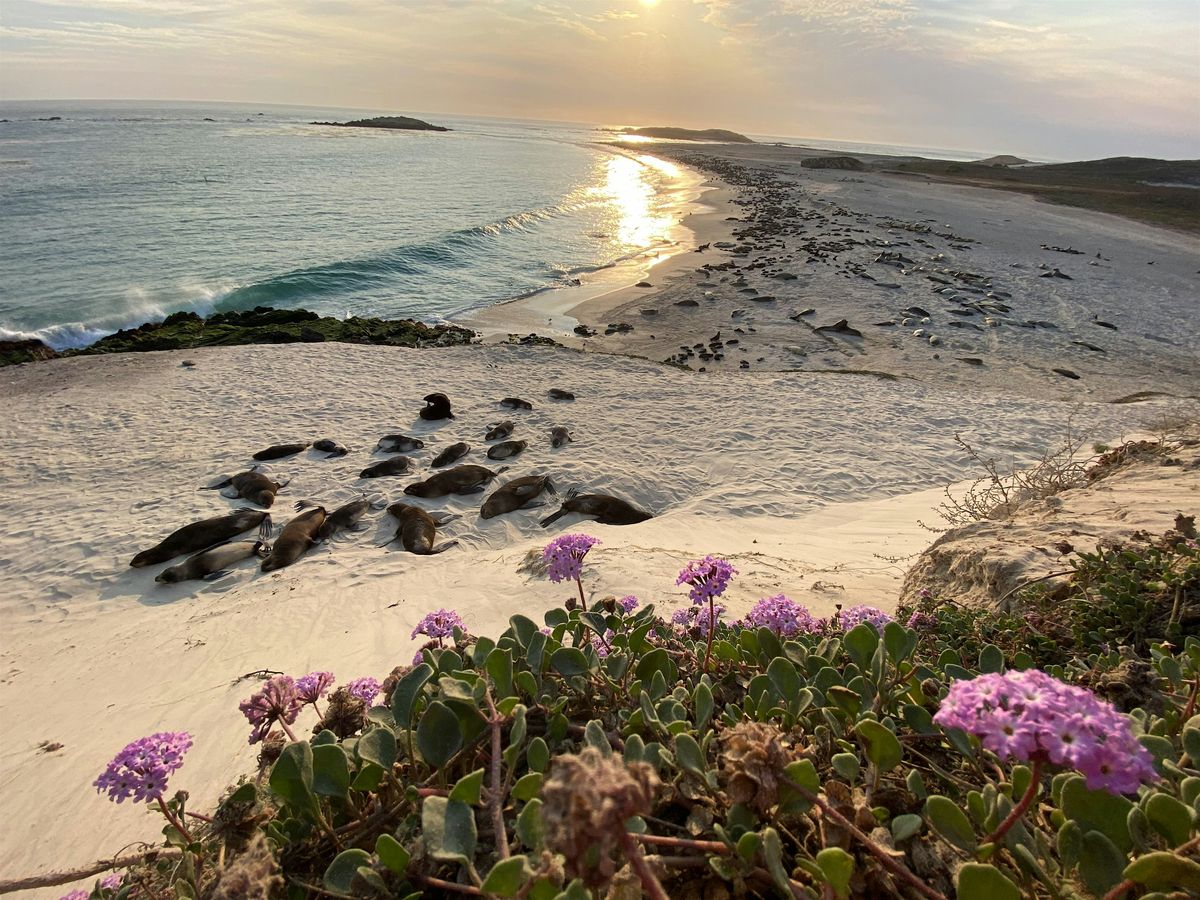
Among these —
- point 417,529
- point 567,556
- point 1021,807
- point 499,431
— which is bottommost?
point 417,529

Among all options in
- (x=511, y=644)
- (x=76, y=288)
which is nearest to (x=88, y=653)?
(x=511, y=644)

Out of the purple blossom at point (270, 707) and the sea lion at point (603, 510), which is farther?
the sea lion at point (603, 510)

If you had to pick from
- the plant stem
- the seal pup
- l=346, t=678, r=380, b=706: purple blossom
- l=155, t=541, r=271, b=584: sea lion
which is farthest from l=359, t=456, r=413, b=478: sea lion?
the plant stem

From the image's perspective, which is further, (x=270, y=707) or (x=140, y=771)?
(x=270, y=707)

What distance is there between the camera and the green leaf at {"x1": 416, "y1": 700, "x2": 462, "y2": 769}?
139 centimetres

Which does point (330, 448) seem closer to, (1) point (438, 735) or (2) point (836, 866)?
(1) point (438, 735)

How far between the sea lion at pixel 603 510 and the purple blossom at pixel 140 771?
17.0 feet

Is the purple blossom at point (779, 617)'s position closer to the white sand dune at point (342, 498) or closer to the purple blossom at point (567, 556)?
the purple blossom at point (567, 556)

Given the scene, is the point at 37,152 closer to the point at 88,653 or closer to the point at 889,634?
the point at 88,653

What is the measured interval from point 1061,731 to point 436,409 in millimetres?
9384

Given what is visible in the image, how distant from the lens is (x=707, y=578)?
2.19m

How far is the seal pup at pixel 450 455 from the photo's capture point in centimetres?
831

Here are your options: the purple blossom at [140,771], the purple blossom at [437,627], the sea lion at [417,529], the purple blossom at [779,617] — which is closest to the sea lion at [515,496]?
the sea lion at [417,529]

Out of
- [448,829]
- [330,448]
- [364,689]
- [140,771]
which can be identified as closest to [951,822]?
[448,829]
